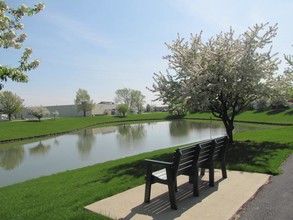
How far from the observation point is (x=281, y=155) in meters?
10.1

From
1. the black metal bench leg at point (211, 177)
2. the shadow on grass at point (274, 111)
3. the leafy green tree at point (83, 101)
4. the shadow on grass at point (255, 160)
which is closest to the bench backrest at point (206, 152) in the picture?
the black metal bench leg at point (211, 177)

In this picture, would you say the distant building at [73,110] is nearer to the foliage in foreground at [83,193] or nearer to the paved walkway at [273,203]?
the foliage in foreground at [83,193]

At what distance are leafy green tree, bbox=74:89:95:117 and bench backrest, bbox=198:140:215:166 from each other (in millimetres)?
82766

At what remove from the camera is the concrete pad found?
199 inches

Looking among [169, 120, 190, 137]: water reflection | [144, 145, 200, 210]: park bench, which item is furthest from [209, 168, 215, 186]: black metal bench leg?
[169, 120, 190, 137]: water reflection

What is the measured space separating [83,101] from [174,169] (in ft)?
277

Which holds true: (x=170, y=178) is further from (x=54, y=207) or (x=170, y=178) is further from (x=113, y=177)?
(x=113, y=177)

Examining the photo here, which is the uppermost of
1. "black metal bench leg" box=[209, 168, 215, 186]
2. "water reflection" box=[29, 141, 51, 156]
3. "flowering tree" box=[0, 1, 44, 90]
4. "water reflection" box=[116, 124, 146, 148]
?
"flowering tree" box=[0, 1, 44, 90]

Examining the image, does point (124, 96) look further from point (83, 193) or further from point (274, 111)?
point (83, 193)

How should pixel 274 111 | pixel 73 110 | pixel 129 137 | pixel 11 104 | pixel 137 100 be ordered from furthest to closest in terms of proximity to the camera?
1. pixel 137 100
2. pixel 73 110
3. pixel 11 104
4. pixel 274 111
5. pixel 129 137

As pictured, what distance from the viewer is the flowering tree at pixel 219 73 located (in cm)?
1255

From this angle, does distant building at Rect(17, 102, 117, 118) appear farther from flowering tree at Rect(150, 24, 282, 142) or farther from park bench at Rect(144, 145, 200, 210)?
park bench at Rect(144, 145, 200, 210)

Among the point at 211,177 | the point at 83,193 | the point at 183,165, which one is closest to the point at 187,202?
the point at 183,165

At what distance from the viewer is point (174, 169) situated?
18.0 feet
